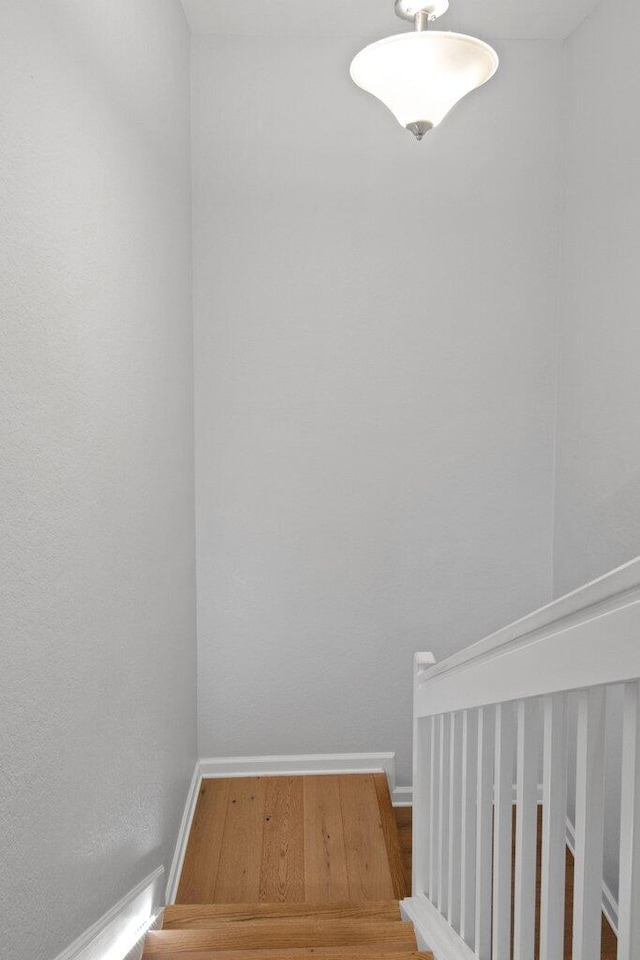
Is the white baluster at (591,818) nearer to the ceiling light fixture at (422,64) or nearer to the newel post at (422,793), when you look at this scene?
the newel post at (422,793)

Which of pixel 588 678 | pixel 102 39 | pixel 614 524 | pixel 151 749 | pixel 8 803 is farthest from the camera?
pixel 614 524

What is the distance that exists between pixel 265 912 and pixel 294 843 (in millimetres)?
516

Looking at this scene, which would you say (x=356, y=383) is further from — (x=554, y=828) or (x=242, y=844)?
(x=554, y=828)

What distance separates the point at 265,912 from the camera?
2.55m

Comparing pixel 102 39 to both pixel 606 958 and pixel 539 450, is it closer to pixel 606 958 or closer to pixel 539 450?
pixel 539 450

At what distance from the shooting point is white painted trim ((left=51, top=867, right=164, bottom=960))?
63.9 inches

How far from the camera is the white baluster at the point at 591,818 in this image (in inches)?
37.3

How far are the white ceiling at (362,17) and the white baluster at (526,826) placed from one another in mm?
2781

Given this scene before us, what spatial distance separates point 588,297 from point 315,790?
7.68 ft

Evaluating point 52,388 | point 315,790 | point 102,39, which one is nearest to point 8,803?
point 52,388

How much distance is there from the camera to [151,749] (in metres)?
2.38

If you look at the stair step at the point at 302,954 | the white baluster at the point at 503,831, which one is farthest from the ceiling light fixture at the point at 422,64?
the stair step at the point at 302,954

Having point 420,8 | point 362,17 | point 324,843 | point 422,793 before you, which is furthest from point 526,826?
point 362,17

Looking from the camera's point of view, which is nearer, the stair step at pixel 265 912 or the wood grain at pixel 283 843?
the stair step at pixel 265 912
